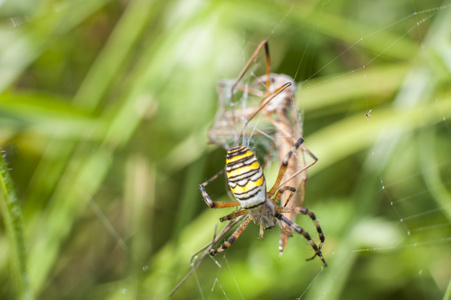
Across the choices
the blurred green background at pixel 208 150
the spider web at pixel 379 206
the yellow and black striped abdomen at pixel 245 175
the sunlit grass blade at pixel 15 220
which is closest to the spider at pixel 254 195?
the yellow and black striped abdomen at pixel 245 175

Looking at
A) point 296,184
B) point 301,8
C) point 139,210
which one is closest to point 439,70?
point 301,8

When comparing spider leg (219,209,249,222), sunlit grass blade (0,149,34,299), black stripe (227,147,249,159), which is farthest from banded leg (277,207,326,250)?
sunlit grass blade (0,149,34,299)

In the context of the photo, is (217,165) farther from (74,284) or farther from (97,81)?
(74,284)

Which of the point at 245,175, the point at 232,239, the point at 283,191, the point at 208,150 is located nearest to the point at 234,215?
the point at 232,239

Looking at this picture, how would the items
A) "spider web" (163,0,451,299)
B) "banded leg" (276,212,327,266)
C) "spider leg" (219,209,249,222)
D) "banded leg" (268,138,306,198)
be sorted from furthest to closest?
"spider web" (163,0,451,299) → "spider leg" (219,209,249,222) → "banded leg" (276,212,327,266) → "banded leg" (268,138,306,198)

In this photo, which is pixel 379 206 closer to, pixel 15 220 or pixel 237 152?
pixel 237 152

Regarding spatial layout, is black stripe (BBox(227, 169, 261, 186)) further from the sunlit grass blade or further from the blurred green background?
the sunlit grass blade
